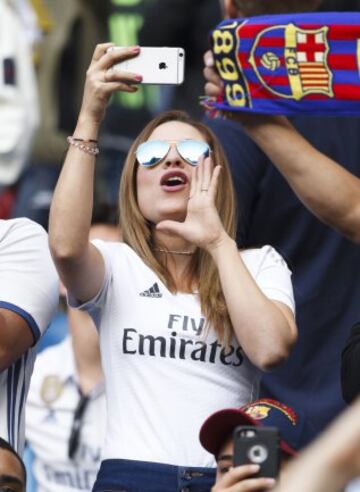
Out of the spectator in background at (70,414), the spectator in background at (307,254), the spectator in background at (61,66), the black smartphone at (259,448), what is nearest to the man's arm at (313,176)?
the spectator in background at (307,254)

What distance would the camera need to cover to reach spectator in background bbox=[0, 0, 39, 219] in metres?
7.89

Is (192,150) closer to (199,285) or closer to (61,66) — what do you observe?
(199,285)

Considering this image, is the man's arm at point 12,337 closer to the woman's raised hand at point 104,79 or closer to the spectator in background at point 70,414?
the woman's raised hand at point 104,79

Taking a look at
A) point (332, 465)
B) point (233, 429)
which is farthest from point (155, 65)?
point (332, 465)

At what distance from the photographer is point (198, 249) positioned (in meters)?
4.70

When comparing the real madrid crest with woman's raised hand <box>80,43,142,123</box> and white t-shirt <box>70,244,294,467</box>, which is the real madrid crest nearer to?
white t-shirt <box>70,244,294,467</box>

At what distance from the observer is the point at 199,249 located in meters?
4.70

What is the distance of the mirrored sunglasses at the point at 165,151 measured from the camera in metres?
4.64

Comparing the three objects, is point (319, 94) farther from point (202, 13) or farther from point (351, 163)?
point (202, 13)

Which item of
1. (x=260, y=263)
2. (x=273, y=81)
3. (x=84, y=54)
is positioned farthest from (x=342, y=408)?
(x=84, y=54)

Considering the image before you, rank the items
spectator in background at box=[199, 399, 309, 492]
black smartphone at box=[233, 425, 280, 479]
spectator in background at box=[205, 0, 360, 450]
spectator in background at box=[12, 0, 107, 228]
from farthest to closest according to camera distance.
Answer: spectator in background at box=[12, 0, 107, 228], spectator in background at box=[205, 0, 360, 450], spectator in background at box=[199, 399, 309, 492], black smartphone at box=[233, 425, 280, 479]

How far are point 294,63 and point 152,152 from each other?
54cm

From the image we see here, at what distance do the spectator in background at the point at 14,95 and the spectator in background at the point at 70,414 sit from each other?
4.10 feet

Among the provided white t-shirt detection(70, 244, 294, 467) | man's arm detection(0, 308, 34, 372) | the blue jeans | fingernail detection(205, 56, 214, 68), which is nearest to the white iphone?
fingernail detection(205, 56, 214, 68)
